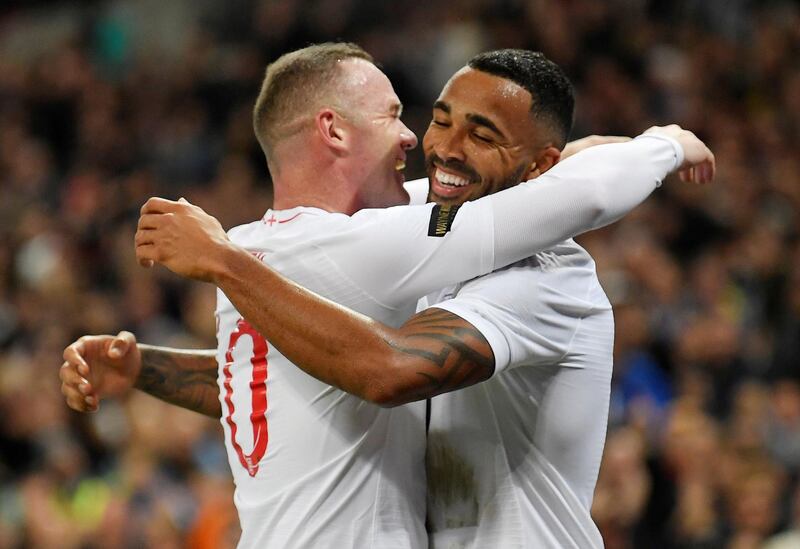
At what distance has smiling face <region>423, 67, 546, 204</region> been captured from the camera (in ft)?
11.7

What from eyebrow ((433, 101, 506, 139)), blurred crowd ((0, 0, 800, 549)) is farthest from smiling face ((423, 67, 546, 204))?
blurred crowd ((0, 0, 800, 549))

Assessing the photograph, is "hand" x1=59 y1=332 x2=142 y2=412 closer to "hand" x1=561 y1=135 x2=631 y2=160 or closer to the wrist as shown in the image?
the wrist

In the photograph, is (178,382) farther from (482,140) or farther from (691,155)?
(691,155)

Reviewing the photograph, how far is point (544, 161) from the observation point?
365 cm

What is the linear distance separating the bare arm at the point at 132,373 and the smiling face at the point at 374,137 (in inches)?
33.2

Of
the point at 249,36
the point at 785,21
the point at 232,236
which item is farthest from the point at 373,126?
the point at 249,36

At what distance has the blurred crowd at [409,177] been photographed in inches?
294

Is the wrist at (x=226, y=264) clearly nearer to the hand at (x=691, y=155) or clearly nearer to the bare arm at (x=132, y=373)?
the bare arm at (x=132, y=373)

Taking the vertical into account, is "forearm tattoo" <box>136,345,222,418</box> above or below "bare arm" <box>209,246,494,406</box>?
below

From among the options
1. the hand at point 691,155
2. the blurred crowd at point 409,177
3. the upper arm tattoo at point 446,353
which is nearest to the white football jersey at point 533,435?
the upper arm tattoo at point 446,353

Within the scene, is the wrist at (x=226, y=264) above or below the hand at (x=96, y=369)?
above

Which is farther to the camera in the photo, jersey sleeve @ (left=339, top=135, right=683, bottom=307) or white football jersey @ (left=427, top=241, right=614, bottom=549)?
white football jersey @ (left=427, top=241, right=614, bottom=549)

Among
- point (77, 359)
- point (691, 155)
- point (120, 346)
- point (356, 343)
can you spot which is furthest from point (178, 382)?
point (691, 155)

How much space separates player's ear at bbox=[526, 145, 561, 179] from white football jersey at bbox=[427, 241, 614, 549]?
25cm
